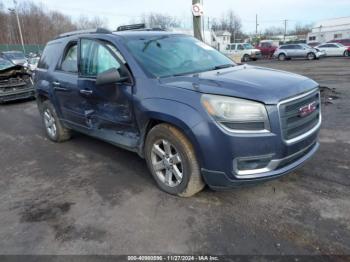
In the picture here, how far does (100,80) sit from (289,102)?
2.11 meters

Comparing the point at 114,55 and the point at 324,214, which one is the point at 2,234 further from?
the point at 324,214

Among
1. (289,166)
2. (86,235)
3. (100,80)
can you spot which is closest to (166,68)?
(100,80)

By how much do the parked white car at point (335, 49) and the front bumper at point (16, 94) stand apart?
28.0 m

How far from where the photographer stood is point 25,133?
6988mm

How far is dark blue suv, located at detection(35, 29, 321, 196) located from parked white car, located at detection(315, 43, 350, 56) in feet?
96.7

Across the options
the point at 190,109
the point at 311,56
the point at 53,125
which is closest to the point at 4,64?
the point at 53,125

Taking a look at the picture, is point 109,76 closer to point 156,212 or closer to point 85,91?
point 85,91

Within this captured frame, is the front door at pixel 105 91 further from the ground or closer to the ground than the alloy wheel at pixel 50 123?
further from the ground

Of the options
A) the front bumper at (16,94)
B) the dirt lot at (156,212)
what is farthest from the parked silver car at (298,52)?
the dirt lot at (156,212)

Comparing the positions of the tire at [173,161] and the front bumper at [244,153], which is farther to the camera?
the tire at [173,161]

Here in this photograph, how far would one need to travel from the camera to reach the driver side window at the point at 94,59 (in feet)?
13.5

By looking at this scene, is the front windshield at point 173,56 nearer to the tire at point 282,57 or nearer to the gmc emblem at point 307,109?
the gmc emblem at point 307,109

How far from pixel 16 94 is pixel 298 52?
994 inches

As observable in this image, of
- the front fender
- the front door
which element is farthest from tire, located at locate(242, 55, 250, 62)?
the front fender
